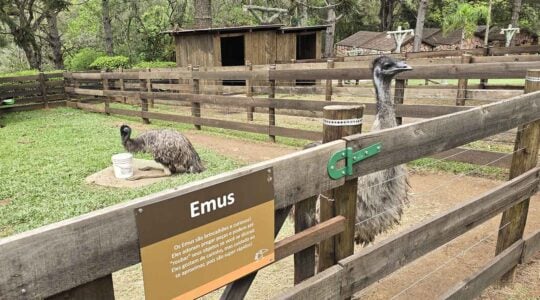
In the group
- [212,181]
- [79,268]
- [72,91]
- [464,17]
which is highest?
[464,17]

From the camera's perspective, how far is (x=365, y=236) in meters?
2.93

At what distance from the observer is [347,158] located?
1801 mm

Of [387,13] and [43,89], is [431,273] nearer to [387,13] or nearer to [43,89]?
[43,89]

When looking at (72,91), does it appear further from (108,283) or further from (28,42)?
(108,283)

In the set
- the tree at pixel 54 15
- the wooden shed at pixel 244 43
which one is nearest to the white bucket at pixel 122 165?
the wooden shed at pixel 244 43

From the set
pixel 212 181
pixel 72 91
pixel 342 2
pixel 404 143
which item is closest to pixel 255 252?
pixel 212 181

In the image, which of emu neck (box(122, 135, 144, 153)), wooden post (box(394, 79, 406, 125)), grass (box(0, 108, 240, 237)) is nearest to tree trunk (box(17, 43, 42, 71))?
grass (box(0, 108, 240, 237))

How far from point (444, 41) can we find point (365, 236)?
132ft

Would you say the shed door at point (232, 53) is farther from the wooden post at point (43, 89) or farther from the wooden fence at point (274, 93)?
the wooden post at point (43, 89)

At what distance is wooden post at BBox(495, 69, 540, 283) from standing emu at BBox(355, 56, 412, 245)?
2.68 ft

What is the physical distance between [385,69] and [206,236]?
7.59 ft

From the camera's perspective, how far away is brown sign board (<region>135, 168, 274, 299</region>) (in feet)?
4.19

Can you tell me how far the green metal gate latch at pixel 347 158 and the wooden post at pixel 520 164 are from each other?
6.14ft

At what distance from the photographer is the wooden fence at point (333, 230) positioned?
1125 mm
